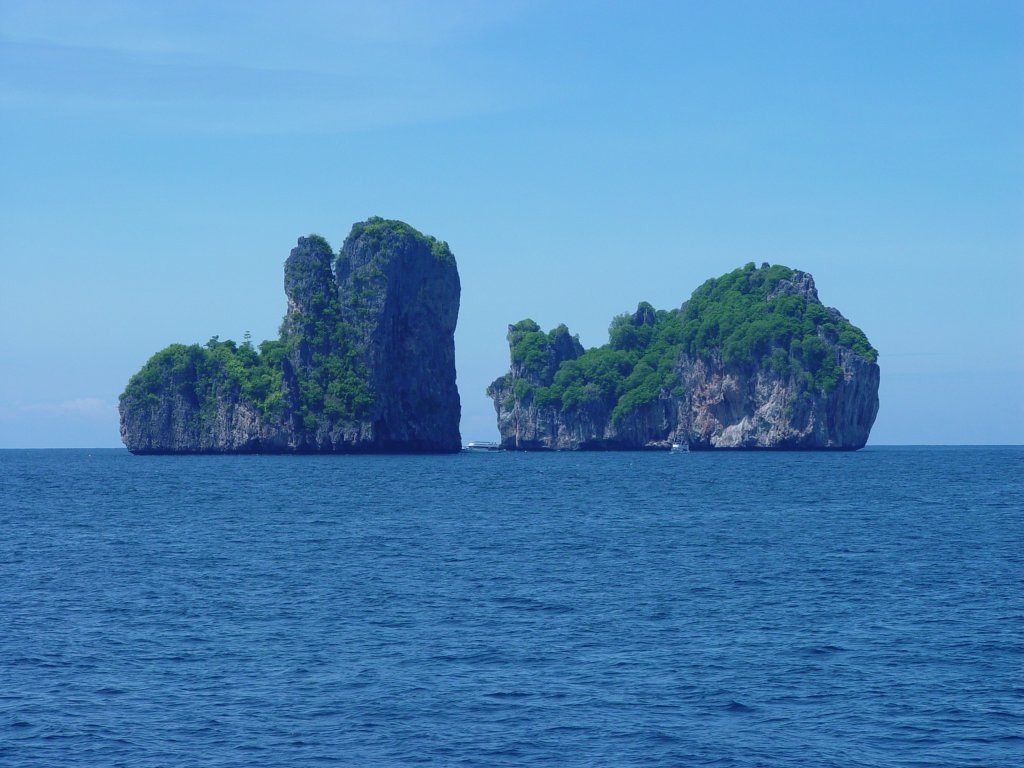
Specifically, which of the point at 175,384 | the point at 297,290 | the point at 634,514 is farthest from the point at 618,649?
the point at 175,384

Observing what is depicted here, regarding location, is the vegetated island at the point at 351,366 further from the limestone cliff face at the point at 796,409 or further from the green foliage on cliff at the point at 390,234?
the limestone cliff face at the point at 796,409

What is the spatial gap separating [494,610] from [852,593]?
11.4m

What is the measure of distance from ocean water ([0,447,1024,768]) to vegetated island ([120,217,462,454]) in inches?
3833

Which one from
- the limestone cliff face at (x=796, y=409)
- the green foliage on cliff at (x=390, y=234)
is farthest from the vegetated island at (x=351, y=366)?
the limestone cliff face at (x=796, y=409)

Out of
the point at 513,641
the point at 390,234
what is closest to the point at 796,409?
the point at 390,234

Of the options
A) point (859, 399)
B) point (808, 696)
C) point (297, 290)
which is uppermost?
point (297, 290)

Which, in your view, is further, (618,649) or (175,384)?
(175,384)

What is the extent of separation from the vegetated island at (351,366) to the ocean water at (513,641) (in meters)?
97.3

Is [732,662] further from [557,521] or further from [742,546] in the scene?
[557,521]

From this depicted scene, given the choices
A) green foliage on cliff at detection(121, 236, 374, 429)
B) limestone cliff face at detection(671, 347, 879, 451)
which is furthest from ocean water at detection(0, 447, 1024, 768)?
limestone cliff face at detection(671, 347, 879, 451)

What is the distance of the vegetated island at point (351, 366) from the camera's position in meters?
160

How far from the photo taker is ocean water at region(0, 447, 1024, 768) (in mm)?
21000

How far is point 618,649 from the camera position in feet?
92.1

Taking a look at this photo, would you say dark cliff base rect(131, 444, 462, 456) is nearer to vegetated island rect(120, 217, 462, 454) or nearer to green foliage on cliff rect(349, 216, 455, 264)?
vegetated island rect(120, 217, 462, 454)
